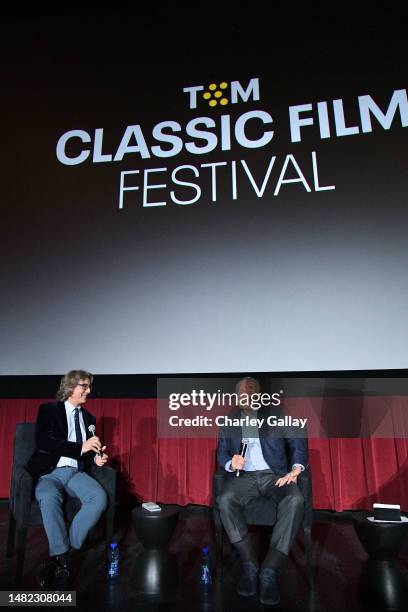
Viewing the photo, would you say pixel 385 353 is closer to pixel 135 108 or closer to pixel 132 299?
pixel 132 299

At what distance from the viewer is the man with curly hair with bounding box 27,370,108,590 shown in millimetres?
1868

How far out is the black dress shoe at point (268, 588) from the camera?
5.44 feet

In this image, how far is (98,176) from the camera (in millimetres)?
2838

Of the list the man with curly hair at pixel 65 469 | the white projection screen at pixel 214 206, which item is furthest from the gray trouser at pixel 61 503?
the white projection screen at pixel 214 206

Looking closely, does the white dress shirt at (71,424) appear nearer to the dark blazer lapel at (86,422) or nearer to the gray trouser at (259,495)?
the dark blazer lapel at (86,422)

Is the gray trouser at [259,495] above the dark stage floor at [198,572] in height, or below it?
above

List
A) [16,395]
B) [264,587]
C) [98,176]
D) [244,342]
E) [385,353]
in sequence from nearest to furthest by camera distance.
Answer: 1. [264,587]
2. [385,353]
3. [244,342]
4. [98,176]
5. [16,395]

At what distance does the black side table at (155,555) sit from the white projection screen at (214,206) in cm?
85

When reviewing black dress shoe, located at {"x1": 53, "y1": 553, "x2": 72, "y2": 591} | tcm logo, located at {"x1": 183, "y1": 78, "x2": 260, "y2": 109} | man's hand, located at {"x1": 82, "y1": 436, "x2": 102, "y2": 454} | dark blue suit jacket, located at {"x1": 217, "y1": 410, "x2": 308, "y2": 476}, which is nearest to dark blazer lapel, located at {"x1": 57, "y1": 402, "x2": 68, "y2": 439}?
man's hand, located at {"x1": 82, "y1": 436, "x2": 102, "y2": 454}

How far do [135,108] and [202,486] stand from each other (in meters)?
2.79

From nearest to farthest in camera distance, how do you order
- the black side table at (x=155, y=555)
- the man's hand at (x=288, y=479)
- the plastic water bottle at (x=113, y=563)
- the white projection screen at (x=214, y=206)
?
the black side table at (x=155, y=555)
the plastic water bottle at (x=113, y=563)
the man's hand at (x=288, y=479)
the white projection screen at (x=214, y=206)

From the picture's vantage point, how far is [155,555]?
1.86 m

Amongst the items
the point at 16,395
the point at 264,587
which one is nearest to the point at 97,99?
the point at 16,395

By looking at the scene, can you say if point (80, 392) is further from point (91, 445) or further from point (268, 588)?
point (268, 588)
